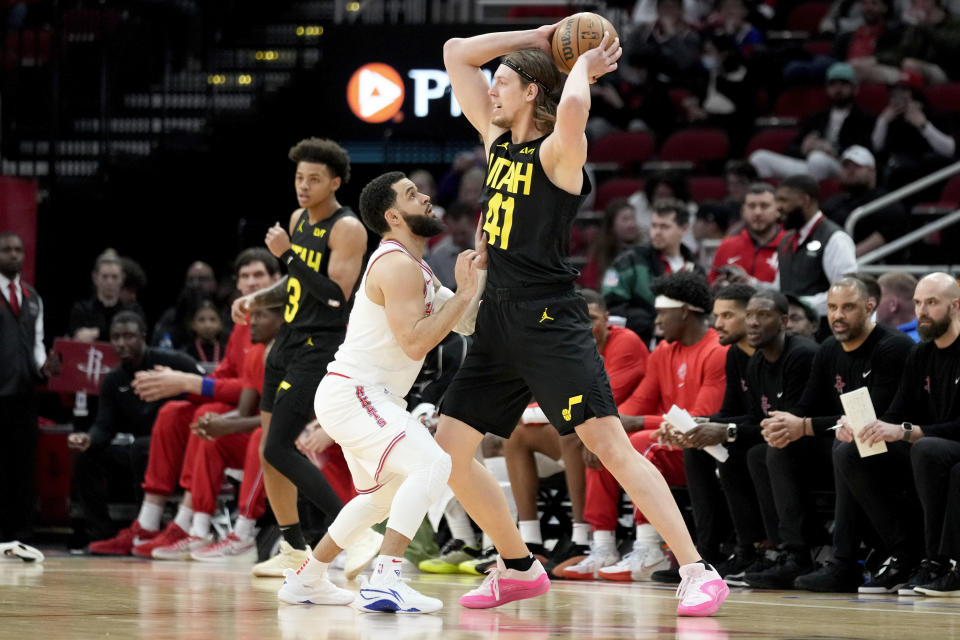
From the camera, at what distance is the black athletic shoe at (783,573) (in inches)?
261

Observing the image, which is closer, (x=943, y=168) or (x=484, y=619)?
(x=484, y=619)

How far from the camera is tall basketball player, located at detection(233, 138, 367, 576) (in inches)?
262

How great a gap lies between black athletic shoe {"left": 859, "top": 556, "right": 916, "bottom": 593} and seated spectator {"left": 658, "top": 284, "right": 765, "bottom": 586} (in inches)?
27.7

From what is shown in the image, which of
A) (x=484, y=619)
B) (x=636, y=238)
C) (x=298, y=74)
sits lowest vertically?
(x=484, y=619)

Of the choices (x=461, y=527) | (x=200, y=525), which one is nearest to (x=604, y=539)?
(x=461, y=527)

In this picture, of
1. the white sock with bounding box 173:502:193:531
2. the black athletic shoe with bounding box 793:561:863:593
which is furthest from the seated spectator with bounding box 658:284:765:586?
the white sock with bounding box 173:502:193:531

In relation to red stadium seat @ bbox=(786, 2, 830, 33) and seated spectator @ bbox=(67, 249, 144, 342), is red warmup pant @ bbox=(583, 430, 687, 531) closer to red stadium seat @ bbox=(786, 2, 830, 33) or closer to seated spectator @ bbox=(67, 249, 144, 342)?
seated spectator @ bbox=(67, 249, 144, 342)

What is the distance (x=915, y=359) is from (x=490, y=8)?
29.6 ft

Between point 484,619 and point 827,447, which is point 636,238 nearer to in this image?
point 827,447

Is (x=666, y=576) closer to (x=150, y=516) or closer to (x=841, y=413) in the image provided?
(x=841, y=413)

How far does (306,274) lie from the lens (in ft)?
21.6

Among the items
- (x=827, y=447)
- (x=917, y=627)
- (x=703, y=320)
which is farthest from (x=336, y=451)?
(x=917, y=627)

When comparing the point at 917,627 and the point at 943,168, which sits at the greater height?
the point at 943,168

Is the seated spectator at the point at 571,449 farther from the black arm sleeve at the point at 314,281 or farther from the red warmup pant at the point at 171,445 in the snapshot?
the red warmup pant at the point at 171,445
